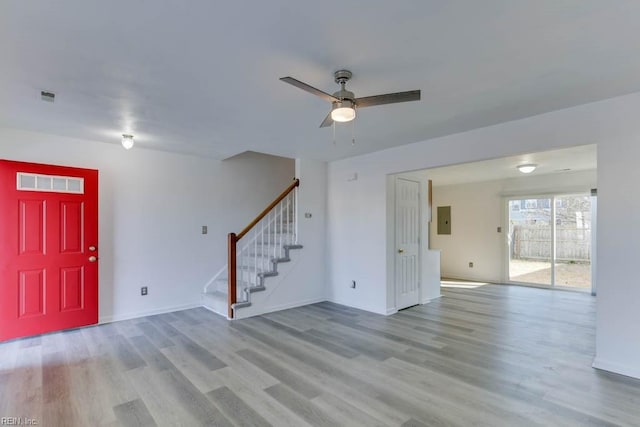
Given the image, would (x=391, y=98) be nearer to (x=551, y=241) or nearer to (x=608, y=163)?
(x=608, y=163)

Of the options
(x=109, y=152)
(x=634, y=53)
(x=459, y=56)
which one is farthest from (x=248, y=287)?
(x=634, y=53)

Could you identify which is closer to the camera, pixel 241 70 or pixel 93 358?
pixel 241 70

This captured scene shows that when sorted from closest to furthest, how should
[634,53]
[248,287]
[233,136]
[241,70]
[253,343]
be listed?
1. [634,53]
2. [241,70]
3. [253,343]
4. [233,136]
5. [248,287]

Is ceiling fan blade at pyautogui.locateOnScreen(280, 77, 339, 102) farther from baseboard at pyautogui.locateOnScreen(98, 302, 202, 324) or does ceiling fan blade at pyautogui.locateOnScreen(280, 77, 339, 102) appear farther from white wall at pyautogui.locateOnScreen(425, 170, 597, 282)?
white wall at pyautogui.locateOnScreen(425, 170, 597, 282)

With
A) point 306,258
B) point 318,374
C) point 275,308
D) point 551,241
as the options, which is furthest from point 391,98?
point 551,241

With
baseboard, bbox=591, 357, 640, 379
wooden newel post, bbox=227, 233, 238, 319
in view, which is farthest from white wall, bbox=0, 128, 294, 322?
baseboard, bbox=591, 357, 640, 379

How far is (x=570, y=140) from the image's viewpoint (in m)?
3.12

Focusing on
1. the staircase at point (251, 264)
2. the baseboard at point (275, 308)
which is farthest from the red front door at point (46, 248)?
the baseboard at point (275, 308)

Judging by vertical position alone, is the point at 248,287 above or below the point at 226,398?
above

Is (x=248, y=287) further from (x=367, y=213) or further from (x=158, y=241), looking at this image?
(x=367, y=213)

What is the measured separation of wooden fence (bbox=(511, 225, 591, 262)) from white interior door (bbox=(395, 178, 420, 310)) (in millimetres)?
3425

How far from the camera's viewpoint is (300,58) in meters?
2.21

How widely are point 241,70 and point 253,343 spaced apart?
290 centimetres

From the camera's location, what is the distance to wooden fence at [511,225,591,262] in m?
6.63
